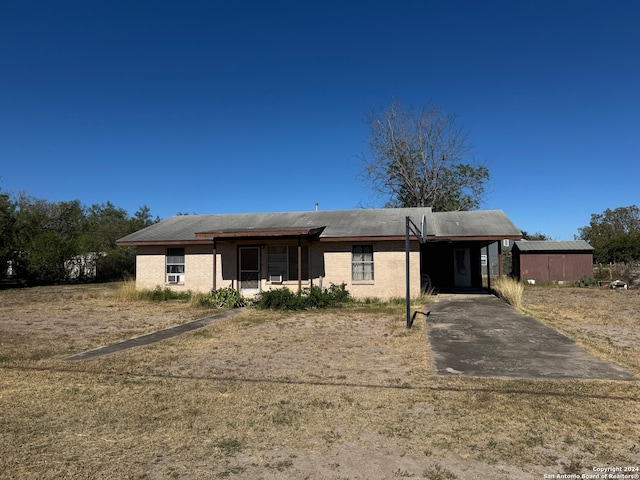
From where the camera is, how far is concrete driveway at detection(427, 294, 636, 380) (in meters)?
6.37

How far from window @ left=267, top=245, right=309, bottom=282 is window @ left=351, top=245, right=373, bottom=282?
6.05ft

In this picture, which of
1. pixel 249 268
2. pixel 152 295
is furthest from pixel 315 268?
pixel 152 295

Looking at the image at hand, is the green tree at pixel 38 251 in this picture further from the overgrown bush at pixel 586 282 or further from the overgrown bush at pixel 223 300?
the overgrown bush at pixel 586 282

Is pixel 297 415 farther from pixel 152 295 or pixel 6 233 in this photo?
pixel 6 233

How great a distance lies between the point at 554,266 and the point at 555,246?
1367 mm

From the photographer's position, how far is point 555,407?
482 centimetres

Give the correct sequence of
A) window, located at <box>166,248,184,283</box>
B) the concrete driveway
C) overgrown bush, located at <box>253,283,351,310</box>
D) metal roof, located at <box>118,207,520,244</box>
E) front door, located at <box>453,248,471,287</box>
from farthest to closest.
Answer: front door, located at <box>453,248,471,287</box>
window, located at <box>166,248,184,283</box>
metal roof, located at <box>118,207,520,244</box>
overgrown bush, located at <box>253,283,351,310</box>
the concrete driveway

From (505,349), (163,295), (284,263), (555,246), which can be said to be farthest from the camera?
(555,246)

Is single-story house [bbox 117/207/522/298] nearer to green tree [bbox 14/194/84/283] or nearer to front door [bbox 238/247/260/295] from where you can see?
front door [bbox 238/247/260/295]

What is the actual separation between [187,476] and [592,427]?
371 centimetres

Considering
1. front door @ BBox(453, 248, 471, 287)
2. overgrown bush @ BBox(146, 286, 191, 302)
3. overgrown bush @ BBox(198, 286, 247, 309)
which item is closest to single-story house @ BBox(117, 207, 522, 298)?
overgrown bush @ BBox(146, 286, 191, 302)

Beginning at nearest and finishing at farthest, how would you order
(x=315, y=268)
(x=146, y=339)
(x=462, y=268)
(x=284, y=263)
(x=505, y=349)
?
(x=505, y=349) → (x=146, y=339) → (x=315, y=268) → (x=284, y=263) → (x=462, y=268)

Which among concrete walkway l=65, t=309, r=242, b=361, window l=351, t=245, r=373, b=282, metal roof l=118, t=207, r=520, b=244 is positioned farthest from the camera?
window l=351, t=245, r=373, b=282

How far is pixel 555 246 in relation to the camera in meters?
29.8
